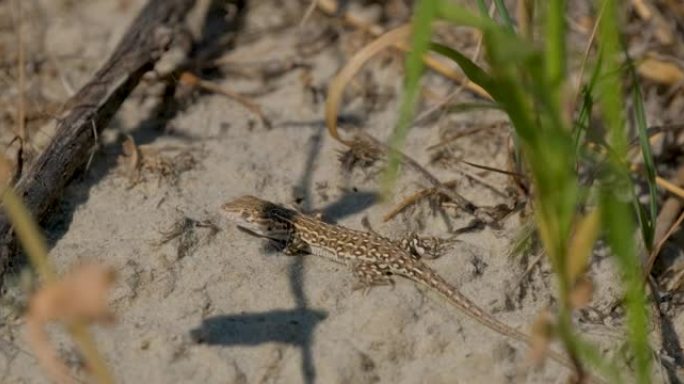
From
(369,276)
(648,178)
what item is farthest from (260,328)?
(648,178)

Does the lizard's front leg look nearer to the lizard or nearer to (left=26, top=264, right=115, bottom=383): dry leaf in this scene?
the lizard

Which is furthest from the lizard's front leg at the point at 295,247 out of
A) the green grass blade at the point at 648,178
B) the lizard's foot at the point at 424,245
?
the green grass blade at the point at 648,178

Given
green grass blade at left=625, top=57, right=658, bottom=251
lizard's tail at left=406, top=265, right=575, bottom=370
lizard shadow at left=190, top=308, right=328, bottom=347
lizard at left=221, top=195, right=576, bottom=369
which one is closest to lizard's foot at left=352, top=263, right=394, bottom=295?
lizard at left=221, top=195, right=576, bottom=369

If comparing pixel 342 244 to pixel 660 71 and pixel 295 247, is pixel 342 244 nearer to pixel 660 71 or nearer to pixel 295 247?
pixel 295 247

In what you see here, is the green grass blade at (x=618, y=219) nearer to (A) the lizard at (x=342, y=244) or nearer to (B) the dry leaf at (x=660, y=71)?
(A) the lizard at (x=342, y=244)

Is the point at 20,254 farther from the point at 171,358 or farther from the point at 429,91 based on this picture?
the point at 429,91

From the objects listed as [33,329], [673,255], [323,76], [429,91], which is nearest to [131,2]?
[323,76]

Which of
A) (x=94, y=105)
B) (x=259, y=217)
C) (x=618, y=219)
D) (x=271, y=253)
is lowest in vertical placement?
(x=271, y=253)
